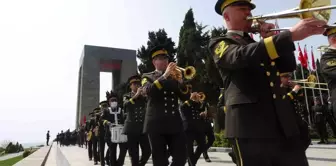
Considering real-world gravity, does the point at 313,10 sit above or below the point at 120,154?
above

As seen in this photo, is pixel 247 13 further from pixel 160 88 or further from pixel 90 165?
pixel 90 165

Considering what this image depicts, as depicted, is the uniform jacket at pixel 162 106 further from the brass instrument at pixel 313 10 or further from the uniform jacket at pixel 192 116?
the uniform jacket at pixel 192 116

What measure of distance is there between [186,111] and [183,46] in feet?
89.6

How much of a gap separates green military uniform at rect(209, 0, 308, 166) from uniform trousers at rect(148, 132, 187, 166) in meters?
2.50

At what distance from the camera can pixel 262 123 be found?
2.53 metres

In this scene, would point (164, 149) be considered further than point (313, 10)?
Yes

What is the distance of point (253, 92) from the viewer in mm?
2602

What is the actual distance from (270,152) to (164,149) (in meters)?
2.95

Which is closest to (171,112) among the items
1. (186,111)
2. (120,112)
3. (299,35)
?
(299,35)

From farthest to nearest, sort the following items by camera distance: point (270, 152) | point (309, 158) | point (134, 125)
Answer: point (309, 158)
point (134, 125)
point (270, 152)

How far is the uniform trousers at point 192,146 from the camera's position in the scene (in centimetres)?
811

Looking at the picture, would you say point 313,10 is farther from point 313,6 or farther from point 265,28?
point 265,28

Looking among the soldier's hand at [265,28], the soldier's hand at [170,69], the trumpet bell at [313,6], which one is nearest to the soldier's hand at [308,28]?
the trumpet bell at [313,6]

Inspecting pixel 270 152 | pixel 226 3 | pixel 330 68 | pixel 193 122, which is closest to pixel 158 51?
pixel 330 68
